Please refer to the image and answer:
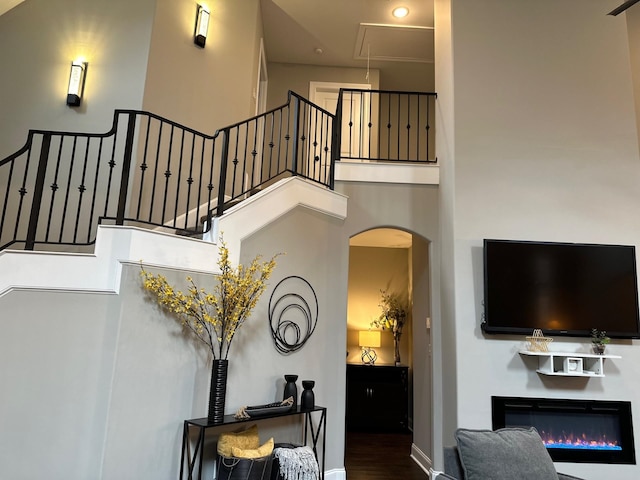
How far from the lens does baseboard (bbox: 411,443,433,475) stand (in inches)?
186

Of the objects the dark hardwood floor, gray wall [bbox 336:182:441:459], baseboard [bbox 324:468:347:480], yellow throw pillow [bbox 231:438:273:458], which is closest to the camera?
yellow throw pillow [bbox 231:438:273:458]

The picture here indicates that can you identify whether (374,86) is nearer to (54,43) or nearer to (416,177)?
(416,177)

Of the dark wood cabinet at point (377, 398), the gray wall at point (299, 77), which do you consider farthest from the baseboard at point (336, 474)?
the gray wall at point (299, 77)

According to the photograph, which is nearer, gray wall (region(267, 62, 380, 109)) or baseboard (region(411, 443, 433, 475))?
baseboard (region(411, 443, 433, 475))

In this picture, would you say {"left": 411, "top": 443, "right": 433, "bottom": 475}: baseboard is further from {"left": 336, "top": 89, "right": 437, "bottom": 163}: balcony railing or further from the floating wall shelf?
{"left": 336, "top": 89, "right": 437, "bottom": 163}: balcony railing

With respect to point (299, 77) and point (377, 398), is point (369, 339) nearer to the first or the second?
point (377, 398)

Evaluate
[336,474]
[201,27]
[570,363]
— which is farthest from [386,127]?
[336,474]

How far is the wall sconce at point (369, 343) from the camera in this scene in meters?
7.49

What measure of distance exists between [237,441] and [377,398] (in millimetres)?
3926

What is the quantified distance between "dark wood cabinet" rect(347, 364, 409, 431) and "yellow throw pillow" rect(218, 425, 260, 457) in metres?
3.59

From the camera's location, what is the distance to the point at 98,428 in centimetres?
295

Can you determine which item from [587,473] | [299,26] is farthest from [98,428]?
[299,26]

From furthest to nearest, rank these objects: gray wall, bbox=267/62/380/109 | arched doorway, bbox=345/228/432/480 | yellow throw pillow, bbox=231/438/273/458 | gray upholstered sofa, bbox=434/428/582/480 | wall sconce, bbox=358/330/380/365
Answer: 1. wall sconce, bbox=358/330/380/365
2. gray wall, bbox=267/62/380/109
3. arched doorway, bbox=345/228/432/480
4. yellow throw pillow, bbox=231/438/273/458
5. gray upholstered sofa, bbox=434/428/582/480

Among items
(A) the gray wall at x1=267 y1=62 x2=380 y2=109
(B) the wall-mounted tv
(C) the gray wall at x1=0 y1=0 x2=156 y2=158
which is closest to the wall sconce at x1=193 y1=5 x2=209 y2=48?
(C) the gray wall at x1=0 y1=0 x2=156 y2=158
